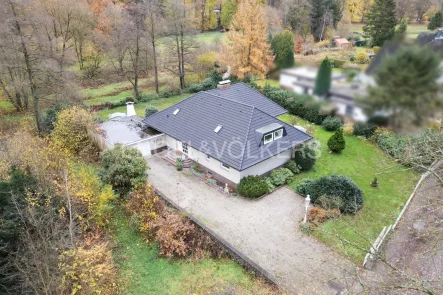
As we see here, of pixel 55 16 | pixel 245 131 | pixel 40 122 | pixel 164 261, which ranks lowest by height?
pixel 164 261

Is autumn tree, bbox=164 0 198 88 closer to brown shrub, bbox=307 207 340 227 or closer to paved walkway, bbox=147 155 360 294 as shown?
paved walkway, bbox=147 155 360 294

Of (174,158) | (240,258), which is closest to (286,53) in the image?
(240,258)

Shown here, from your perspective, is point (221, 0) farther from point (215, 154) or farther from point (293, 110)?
point (215, 154)

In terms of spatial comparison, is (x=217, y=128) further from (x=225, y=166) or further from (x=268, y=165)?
(x=268, y=165)

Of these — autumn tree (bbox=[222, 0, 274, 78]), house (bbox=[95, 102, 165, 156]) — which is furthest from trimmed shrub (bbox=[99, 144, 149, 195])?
autumn tree (bbox=[222, 0, 274, 78])

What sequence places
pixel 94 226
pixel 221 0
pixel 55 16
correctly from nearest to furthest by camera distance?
pixel 94 226, pixel 55 16, pixel 221 0

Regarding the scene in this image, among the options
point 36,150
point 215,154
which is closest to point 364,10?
point 215,154
